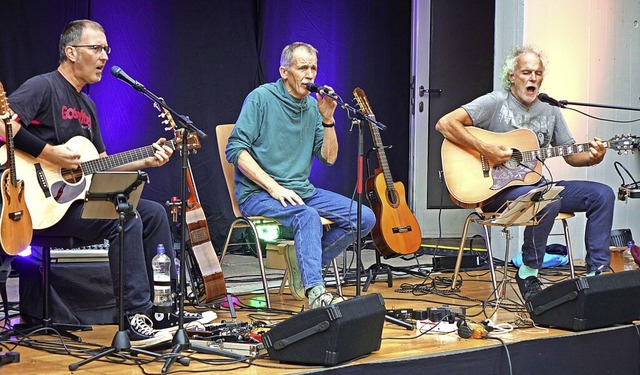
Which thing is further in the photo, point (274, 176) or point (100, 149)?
point (274, 176)

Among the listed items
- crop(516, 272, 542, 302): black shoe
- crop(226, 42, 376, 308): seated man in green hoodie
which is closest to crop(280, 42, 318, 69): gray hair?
crop(226, 42, 376, 308): seated man in green hoodie

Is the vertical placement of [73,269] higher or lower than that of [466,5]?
lower

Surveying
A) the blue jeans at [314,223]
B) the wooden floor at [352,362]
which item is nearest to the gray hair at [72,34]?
the blue jeans at [314,223]

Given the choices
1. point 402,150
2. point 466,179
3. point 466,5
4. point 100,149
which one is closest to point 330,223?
point 466,179

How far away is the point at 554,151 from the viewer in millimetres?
5094

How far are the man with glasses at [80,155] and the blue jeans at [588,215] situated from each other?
187 cm

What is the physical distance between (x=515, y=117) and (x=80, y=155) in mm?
2505

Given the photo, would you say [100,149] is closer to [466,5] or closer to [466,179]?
[466,179]

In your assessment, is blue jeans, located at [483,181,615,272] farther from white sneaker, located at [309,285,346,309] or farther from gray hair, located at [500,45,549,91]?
white sneaker, located at [309,285,346,309]

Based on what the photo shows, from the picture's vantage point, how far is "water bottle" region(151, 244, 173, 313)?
398 cm

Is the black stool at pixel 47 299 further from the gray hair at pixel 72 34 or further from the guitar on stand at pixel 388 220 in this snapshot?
the guitar on stand at pixel 388 220

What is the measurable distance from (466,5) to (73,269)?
4.87 meters

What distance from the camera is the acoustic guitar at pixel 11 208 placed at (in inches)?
141

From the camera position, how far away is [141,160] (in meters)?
4.14
